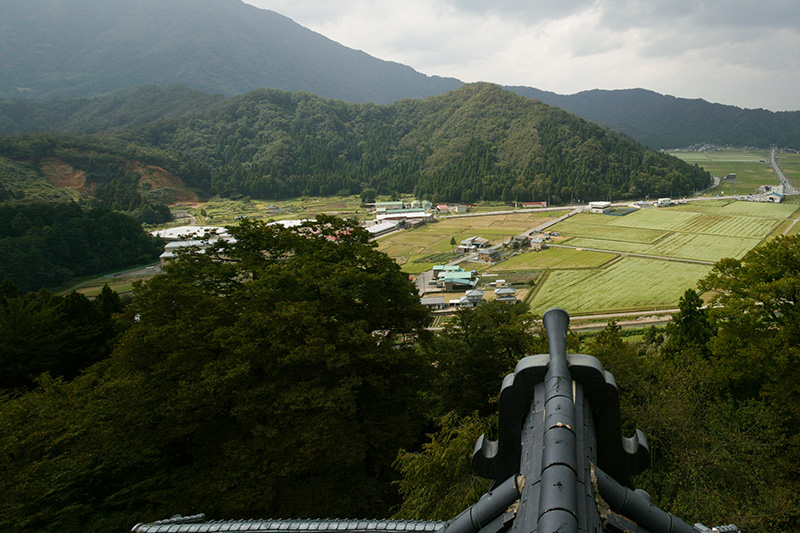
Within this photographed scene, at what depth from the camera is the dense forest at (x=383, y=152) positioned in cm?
8125

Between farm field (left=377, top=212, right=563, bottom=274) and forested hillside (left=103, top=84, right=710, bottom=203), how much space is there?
65.2ft

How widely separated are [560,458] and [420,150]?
126 meters

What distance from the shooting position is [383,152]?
418ft

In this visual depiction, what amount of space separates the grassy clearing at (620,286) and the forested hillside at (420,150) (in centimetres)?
4629

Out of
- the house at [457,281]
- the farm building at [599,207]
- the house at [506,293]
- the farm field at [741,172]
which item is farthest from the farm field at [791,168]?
the house at [506,293]

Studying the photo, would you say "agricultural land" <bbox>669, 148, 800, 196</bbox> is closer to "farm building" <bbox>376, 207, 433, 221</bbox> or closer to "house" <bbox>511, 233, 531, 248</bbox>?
"house" <bbox>511, 233, 531, 248</bbox>

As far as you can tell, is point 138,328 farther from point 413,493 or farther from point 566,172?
point 566,172

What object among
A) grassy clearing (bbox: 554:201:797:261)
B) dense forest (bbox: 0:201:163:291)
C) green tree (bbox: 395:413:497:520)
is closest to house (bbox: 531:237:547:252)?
grassy clearing (bbox: 554:201:797:261)

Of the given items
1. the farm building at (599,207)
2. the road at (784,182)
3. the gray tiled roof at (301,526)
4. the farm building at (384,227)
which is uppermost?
the road at (784,182)

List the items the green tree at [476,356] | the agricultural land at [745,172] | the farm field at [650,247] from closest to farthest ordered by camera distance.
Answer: the green tree at [476,356] → the farm field at [650,247] → the agricultural land at [745,172]

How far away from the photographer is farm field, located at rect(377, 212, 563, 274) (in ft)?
152

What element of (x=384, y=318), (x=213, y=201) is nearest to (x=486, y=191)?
(x=213, y=201)

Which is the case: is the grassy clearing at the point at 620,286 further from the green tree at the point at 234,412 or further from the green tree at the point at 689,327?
the green tree at the point at 234,412

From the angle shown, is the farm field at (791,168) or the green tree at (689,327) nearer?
the green tree at (689,327)
